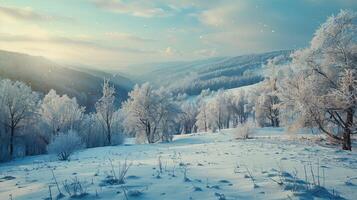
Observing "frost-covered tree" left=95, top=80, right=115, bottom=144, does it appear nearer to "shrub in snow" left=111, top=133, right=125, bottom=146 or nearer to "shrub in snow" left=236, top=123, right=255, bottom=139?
"shrub in snow" left=111, top=133, right=125, bottom=146

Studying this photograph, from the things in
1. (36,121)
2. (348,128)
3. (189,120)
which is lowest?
(348,128)

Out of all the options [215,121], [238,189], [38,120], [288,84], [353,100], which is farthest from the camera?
[215,121]

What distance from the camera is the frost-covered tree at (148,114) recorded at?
5669cm

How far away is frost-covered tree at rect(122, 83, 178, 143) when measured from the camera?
186 ft

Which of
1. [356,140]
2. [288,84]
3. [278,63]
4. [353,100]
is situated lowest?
[356,140]

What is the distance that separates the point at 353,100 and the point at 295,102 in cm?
422

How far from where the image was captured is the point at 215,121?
97.1 metres

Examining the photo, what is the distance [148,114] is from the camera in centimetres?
5681

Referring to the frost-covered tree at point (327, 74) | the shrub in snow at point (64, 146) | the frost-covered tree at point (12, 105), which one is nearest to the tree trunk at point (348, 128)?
the frost-covered tree at point (327, 74)

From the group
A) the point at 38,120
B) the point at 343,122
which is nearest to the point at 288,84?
the point at 343,122

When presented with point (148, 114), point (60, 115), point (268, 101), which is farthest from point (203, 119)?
point (60, 115)

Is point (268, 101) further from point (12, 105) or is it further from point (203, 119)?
point (12, 105)

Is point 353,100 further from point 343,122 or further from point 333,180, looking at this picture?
point 333,180

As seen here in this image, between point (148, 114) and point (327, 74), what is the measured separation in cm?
3660
